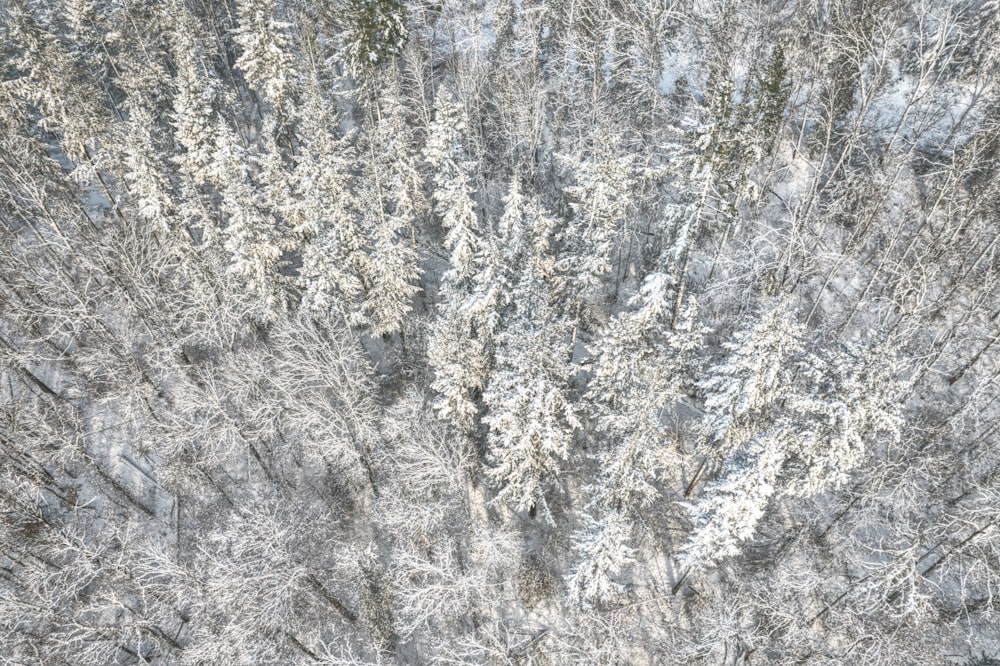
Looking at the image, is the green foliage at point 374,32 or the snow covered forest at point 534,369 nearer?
the snow covered forest at point 534,369

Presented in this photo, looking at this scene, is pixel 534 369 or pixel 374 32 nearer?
pixel 534 369

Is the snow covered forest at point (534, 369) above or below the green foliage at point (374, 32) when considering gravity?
below

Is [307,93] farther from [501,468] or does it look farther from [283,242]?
[501,468]

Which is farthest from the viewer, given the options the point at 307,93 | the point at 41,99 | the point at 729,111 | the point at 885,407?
the point at 41,99

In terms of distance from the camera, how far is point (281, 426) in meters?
25.8

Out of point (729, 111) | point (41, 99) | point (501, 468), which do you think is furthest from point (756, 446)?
point (41, 99)

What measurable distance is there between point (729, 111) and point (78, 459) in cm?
3364

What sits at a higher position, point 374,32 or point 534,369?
point 374,32

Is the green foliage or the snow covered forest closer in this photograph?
the snow covered forest

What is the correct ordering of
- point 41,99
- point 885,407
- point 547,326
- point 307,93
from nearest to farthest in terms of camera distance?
1. point 885,407
2. point 547,326
3. point 307,93
4. point 41,99

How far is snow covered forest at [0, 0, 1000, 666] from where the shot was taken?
62.5 feet

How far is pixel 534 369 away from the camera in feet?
62.8

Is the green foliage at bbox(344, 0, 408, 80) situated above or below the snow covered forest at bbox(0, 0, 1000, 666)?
above

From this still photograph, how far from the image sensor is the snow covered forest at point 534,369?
19.0 meters
